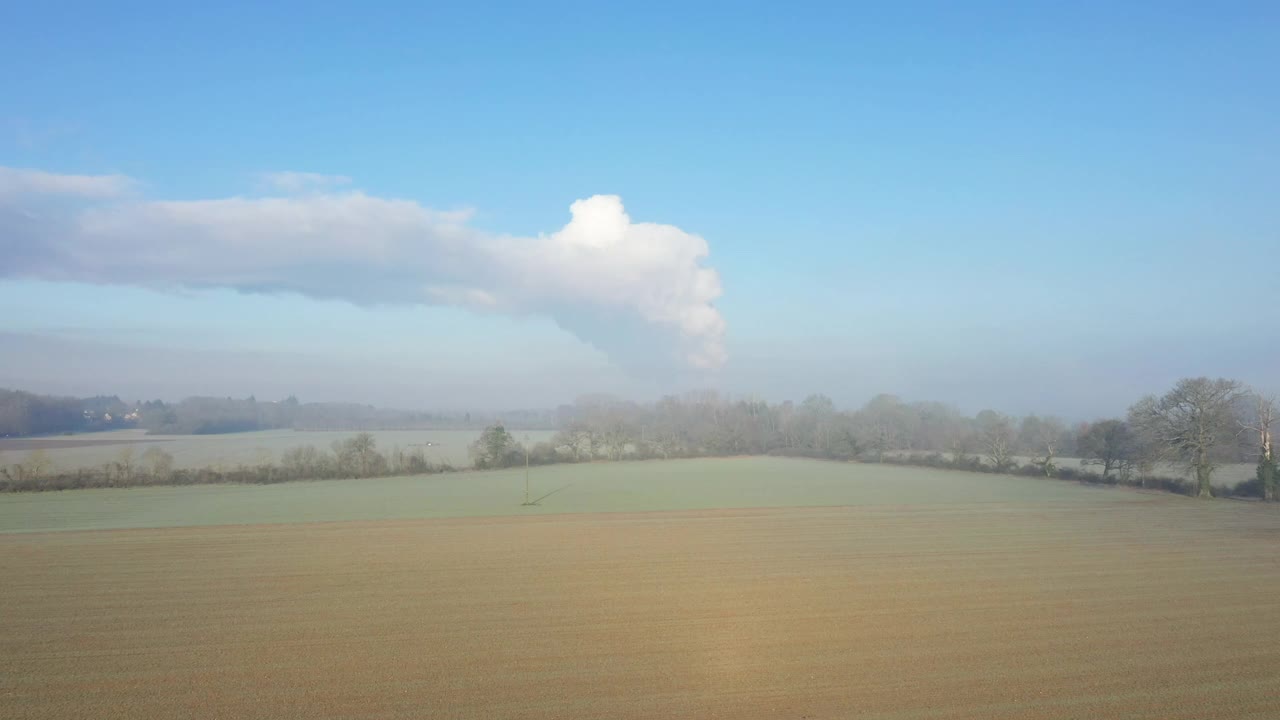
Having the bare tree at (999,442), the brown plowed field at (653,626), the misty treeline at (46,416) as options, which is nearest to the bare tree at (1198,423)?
the brown plowed field at (653,626)

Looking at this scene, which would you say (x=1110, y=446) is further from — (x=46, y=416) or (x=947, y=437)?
(x=46, y=416)

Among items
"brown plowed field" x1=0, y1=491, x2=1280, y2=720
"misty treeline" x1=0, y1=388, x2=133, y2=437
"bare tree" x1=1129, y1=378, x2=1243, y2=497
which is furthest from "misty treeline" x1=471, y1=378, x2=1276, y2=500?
"misty treeline" x1=0, y1=388, x2=133, y2=437

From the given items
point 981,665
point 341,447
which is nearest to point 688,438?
point 341,447

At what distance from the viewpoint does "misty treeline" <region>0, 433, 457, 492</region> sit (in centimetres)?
4819

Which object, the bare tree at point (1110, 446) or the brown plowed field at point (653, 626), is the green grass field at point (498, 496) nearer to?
the bare tree at point (1110, 446)

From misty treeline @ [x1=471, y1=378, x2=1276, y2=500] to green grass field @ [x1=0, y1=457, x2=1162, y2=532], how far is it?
11.1 feet

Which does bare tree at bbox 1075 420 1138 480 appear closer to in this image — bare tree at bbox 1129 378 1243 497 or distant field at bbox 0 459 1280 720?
bare tree at bbox 1129 378 1243 497

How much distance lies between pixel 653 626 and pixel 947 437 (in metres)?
69.2

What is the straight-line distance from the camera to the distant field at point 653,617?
37.2 ft

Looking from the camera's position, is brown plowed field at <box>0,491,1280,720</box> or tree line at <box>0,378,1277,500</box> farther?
tree line at <box>0,378,1277,500</box>

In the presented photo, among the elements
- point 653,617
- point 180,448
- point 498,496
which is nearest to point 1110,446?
point 498,496

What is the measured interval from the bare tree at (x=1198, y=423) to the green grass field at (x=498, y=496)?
3.43 meters

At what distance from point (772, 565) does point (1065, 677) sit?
10.8 meters

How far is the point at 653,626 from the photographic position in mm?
15367
